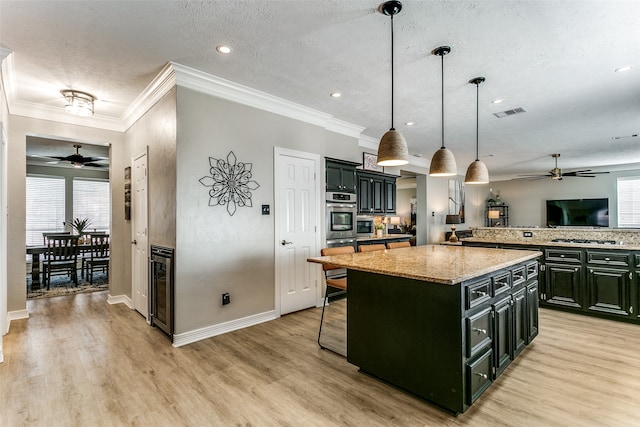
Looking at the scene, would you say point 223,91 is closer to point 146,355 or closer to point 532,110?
point 146,355

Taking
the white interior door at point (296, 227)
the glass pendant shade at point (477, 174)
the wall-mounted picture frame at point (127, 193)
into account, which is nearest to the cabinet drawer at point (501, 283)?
the glass pendant shade at point (477, 174)

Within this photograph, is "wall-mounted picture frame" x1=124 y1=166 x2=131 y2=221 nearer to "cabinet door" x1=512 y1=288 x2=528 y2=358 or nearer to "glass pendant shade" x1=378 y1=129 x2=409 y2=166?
"glass pendant shade" x1=378 y1=129 x2=409 y2=166

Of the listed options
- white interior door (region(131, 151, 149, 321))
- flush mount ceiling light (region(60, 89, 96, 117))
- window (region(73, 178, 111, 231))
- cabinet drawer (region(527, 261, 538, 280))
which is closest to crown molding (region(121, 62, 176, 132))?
flush mount ceiling light (region(60, 89, 96, 117))

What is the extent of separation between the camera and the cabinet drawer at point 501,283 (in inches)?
91.2

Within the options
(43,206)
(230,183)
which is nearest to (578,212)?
(230,183)

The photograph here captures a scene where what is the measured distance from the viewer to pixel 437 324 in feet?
6.56

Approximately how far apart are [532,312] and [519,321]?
493 millimetres

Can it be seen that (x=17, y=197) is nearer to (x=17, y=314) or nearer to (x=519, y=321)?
(x=17, y=314)

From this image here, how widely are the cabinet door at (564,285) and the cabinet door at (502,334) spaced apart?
2239mm

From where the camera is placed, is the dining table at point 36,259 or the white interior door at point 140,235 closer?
the white interior door at point 140,235

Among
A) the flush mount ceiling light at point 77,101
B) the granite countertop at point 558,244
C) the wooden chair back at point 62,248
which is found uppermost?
the flush mount ceiling light at point 77,101

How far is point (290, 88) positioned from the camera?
356 centimetres

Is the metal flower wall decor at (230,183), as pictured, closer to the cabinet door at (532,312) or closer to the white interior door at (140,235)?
the white interior door at (140,235)

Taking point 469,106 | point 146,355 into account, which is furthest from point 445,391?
point 469,106
